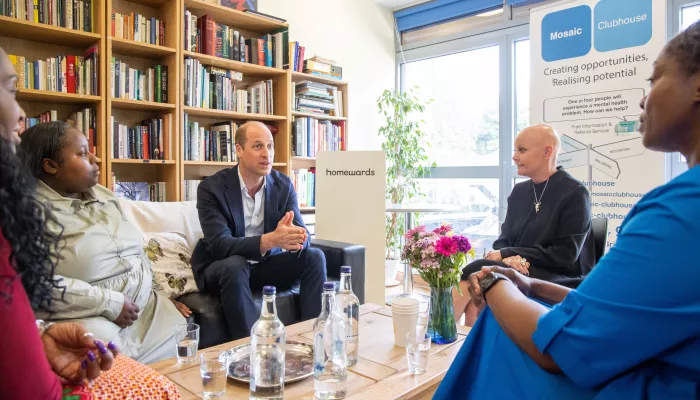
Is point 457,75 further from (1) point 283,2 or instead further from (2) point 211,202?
(2) point 211,202

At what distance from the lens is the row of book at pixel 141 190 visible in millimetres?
3318

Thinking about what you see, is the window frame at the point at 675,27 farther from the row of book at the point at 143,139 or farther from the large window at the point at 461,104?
the row of book at the point at 143,139

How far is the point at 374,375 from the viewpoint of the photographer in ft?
4.53

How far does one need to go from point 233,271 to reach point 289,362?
35.8 inches

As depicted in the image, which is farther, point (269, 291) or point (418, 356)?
point (418, 356)

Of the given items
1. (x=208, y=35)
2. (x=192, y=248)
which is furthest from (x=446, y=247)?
(x=208, y=35)

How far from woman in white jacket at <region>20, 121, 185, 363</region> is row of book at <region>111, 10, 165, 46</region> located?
4.97 ft

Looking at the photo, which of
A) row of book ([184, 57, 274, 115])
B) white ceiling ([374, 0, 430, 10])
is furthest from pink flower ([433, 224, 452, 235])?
white ceiling ([374, 0, 430, 10])

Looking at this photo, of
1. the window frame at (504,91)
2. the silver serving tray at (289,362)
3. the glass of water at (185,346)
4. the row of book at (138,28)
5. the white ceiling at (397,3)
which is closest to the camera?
the silver serving tray at (289,362)

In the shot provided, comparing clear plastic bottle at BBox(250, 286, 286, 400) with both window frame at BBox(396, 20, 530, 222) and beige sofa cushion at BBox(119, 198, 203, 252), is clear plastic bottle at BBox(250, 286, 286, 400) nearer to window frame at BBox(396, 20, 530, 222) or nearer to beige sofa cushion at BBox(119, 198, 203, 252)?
beige sofa cushion at BBox(119, 198, 203, 252)

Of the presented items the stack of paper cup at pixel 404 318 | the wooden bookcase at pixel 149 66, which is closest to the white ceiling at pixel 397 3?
the wooden bookcase at pixel 149 66

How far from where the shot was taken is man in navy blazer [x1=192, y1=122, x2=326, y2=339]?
2.27 meters

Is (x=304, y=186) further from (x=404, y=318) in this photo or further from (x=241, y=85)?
(x=404, y=318)

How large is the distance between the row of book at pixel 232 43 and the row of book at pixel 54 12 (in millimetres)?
642
